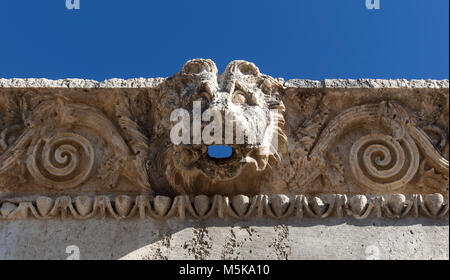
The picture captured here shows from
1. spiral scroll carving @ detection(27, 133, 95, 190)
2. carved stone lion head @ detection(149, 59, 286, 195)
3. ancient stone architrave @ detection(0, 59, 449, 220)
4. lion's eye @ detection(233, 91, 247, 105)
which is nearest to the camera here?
carved stone lion head @ detection(149, 59, 286, 195)

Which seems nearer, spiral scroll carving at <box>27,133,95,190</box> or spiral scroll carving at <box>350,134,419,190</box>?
spiral scroll carving at <box>350,134,419,190</box>

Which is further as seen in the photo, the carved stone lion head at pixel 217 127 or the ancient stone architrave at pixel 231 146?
the ancient stone architrave at pixel 231 146

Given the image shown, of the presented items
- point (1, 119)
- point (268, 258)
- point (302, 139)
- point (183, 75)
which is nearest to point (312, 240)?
point (268, 258)

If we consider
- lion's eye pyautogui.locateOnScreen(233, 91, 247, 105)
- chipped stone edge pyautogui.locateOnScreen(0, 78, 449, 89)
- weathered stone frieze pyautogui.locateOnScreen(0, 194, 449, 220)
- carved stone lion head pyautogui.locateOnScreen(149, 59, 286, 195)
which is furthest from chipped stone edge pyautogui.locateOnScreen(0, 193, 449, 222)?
chipped stone edge pyautogui.locateOnScreen(0, 78, 449, 89)

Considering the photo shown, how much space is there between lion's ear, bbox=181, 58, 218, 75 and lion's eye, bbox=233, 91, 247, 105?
27 cm

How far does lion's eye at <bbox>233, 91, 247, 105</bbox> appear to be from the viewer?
4.99 m

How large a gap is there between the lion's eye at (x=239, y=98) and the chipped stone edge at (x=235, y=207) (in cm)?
67

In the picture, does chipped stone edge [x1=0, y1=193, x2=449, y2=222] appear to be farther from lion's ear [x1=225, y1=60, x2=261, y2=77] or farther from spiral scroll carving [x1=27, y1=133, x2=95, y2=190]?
lion's ear [x1=225, y1=60, x2=261, y2=77]

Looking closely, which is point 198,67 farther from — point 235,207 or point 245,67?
point 235,207

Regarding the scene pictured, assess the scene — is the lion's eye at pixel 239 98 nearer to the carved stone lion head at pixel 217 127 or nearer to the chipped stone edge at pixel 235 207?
the carved stone lion head at pixel 217 127

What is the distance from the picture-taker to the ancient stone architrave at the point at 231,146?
485 centimetres

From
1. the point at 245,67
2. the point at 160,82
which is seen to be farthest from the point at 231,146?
the point at 160,82

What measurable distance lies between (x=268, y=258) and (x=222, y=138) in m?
0.85

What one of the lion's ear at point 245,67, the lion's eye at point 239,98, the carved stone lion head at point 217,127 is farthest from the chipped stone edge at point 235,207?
the lion's ear at point 245,67
